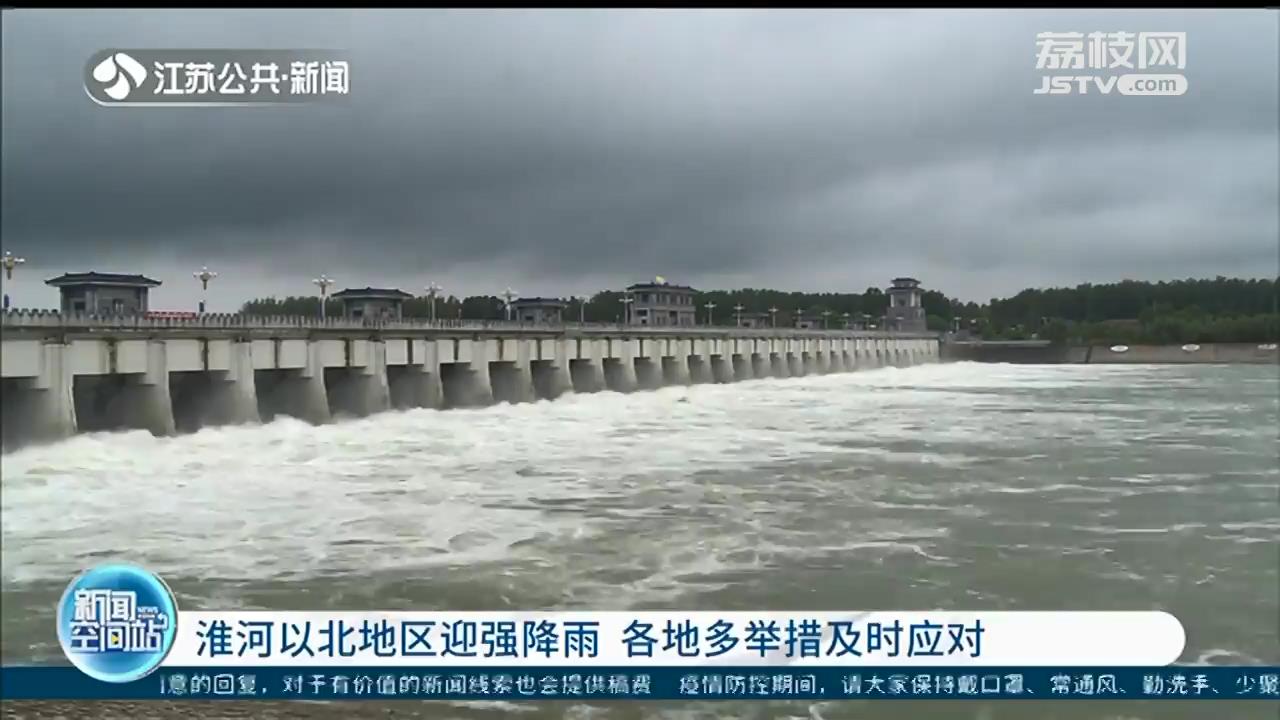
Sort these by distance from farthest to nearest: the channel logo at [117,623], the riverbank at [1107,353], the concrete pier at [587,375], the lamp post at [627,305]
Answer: the lamp post at [627,305], the riverbank at [1107,353], the concrete pier at [587,375], the channel logo at [117,623]

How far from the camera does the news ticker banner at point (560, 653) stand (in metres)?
3.78

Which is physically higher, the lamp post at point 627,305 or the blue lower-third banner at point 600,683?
the lamp post at point 627,305

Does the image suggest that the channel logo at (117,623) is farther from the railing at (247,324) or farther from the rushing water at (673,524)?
the railing at (247,324)

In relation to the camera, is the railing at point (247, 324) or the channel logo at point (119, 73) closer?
the channel logo at point (119, 73)

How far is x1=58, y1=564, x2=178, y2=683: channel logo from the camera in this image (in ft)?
12.7

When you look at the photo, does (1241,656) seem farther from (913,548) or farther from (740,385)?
(740,385)

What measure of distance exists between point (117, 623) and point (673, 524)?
19.2 ft

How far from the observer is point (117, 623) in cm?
391

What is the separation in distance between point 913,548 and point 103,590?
6.12 metres

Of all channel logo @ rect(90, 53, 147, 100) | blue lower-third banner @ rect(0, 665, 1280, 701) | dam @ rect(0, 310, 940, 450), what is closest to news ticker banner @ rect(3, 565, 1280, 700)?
blue lower-third banner @ rect(0, 665, 1280, 701)

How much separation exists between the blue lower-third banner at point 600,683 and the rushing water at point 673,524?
2.23 ft

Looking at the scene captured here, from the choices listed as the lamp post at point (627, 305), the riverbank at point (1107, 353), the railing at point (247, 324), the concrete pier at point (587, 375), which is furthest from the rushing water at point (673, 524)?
the lamp post at point (627, 305)

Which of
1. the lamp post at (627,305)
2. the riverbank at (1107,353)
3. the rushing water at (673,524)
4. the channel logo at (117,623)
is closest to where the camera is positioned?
the channel logo at (117,623)

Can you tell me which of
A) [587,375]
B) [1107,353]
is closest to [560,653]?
[587,375]
